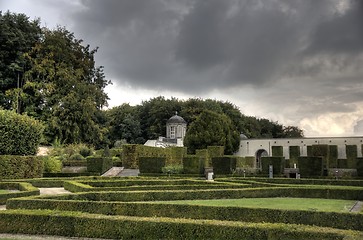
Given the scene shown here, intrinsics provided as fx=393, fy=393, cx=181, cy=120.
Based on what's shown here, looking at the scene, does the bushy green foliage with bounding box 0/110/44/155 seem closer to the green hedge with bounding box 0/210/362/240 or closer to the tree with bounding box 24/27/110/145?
the green hedge with bounding box 0/210/362/240

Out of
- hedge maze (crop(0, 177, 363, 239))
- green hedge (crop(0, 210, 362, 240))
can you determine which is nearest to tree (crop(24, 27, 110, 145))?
hedge maze (crop(0, 177, 363, 239))

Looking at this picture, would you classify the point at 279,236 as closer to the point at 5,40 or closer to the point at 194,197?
the point at 194,197

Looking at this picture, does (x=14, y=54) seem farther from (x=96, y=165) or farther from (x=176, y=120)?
(x=176, y=120)

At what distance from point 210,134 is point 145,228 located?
1736 inches

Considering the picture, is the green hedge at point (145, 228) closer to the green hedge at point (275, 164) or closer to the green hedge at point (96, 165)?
the green hedge at point (96, 165)

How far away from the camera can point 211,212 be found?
35.7 feet

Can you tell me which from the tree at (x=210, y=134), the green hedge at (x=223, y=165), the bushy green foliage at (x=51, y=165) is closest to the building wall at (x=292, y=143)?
the tree at (x=210, y=134)

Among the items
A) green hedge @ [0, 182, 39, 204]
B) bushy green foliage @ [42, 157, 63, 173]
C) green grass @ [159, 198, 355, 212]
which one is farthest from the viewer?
bushy green foliage @ [42, 157, 63, 173]

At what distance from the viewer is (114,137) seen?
69500mm

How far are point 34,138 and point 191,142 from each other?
2929 cm

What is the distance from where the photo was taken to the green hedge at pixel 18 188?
14.2 metres

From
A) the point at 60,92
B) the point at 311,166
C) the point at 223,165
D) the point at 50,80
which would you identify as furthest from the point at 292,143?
the point at 50,80

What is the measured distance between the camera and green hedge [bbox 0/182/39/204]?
46.6 ft

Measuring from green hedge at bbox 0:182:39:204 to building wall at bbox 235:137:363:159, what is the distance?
124 feet
